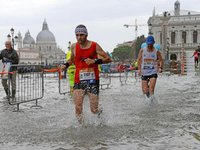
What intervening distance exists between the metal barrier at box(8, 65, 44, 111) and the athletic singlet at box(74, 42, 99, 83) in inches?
154

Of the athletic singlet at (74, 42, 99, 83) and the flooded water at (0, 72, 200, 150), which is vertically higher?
the athletic singlet at (74, 42, 99, 83)

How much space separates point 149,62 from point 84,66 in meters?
3.50

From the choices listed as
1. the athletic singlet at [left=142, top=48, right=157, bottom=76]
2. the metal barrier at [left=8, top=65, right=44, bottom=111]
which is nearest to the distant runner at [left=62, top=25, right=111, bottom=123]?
the athletic singlet at [left=142, top=48, right=157, bottom=76]

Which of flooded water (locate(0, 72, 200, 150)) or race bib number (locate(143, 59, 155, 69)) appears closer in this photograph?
flooded water (locate(0, 72, 200, 150))

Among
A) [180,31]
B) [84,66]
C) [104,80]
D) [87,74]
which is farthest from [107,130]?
[180,31]

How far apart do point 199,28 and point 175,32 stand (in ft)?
21.3

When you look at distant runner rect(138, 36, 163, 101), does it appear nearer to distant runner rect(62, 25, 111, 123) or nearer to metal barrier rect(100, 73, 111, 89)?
distant runner rect(62, 25, 111, 123)

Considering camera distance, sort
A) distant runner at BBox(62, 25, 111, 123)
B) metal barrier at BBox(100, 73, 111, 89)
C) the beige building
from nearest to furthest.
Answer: distant runner at BBox(62, 25, 111, 123)
metal barrier at BBox(100, 73, 111, 89)
the beige building

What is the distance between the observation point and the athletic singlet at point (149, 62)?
374 inches

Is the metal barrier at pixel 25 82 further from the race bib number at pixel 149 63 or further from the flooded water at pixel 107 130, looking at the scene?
the race bib number at pixel 149 63

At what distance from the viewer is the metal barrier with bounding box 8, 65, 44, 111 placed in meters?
10.1

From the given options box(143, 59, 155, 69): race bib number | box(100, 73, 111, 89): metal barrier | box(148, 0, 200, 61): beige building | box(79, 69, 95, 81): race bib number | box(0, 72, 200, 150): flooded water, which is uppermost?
box(148, 0, 200, 61): beige building

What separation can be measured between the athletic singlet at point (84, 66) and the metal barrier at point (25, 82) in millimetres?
3917

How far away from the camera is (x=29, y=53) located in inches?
7633
